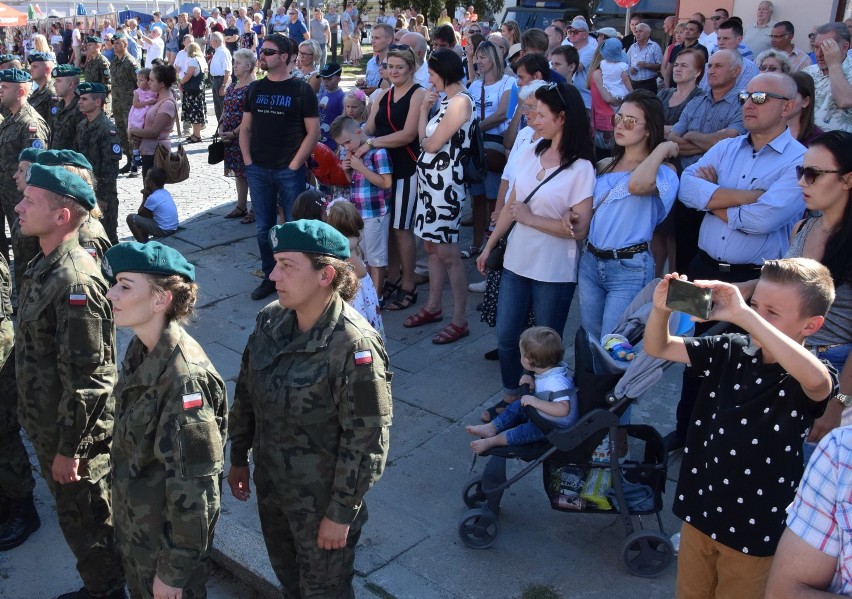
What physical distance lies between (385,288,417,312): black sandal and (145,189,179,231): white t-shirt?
2326mm

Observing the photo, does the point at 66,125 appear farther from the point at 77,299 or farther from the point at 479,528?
the point at 479,528

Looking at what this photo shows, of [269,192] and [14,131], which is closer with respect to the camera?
[269,192]

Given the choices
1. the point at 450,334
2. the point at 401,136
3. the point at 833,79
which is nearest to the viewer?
the point at 833,79

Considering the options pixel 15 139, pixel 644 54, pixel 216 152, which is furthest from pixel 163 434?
pixel 644 54

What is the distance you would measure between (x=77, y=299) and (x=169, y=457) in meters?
1.22

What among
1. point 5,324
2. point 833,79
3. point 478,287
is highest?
point 833,79

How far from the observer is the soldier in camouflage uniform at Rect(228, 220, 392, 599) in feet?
9.80

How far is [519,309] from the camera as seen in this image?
5.09 metres

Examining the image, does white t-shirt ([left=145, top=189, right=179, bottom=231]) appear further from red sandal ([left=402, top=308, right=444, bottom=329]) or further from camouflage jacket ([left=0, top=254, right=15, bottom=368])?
camouflage jacket ([left=0, top=254, right=15, bottom=368])

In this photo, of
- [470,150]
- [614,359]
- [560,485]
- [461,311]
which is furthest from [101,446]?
[470,150]

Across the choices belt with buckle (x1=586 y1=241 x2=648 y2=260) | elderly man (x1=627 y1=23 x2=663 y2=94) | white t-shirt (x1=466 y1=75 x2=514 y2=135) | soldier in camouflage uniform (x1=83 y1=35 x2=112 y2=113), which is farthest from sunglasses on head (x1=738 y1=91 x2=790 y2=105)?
soldier in camouflage uniform (x1=83 y1=35 x2=112 y2=113)

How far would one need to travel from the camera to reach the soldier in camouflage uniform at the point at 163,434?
2770 mm

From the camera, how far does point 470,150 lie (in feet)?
20.8

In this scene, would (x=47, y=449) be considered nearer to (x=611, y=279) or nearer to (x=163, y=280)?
(x=163, y=280)
